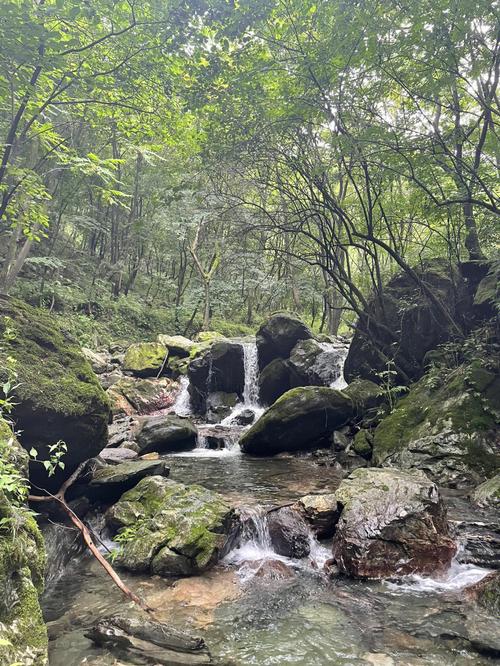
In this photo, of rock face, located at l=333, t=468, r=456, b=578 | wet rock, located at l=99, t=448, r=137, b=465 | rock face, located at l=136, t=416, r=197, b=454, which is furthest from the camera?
rock face, located at l=136, t=416, r=197, b=454

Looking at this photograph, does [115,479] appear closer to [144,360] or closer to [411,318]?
[411,318]

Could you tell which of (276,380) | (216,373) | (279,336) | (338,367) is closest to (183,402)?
(216,373)

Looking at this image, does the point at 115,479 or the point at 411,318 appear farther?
the point at 411,318

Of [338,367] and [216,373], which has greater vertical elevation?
[338,367]

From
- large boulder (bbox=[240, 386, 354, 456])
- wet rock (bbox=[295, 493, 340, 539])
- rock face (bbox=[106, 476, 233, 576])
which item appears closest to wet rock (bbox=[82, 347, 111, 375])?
large boulder (bbox=[240, 386, 354, 456])

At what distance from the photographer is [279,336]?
17.5 m

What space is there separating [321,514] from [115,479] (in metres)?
3.54

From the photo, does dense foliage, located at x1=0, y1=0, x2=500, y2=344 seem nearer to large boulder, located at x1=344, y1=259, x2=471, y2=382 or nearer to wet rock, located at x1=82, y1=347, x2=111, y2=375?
large boulder, located at x1=344, y1=259, x2=471, y2=382

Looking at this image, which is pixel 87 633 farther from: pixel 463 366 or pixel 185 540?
pixel 463 366

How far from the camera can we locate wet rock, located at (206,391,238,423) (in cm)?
1688

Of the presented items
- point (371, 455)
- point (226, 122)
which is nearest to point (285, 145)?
point (226, 122)

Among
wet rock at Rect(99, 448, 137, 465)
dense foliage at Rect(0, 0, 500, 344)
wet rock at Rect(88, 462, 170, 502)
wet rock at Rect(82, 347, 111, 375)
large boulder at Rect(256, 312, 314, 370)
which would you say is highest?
dense foliage at Rect(0, 0, 500, 344)

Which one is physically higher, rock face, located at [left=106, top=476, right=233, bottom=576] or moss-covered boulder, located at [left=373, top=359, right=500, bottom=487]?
→ moss-covered boulder, located at [left=373, top=359, right=500, bottom=487]

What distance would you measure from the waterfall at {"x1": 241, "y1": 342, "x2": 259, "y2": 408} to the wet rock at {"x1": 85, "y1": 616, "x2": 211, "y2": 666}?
13.4 metres
